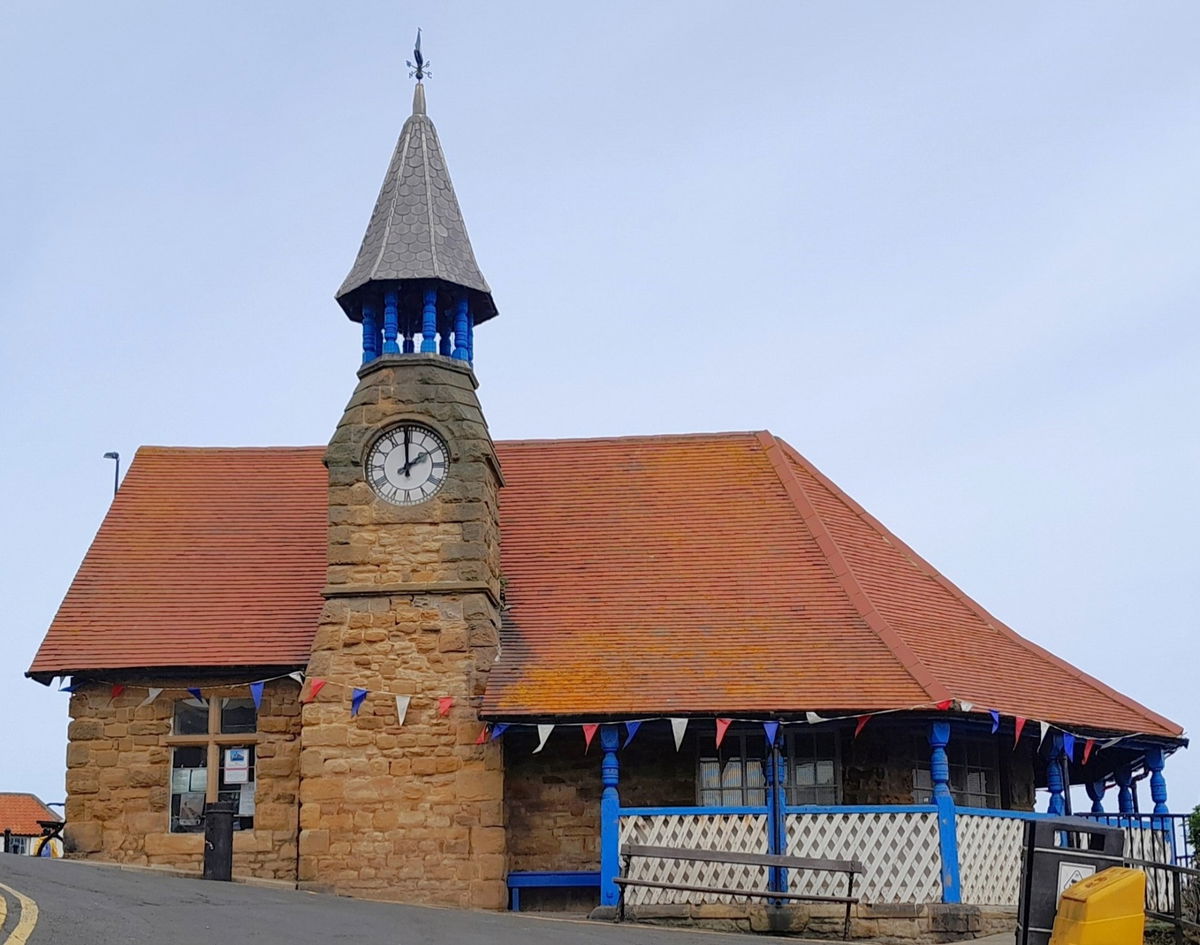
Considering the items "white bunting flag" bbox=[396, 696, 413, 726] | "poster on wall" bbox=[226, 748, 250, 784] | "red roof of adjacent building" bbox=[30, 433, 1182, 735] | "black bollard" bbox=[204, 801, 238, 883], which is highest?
"red roof of adjacent building" bbox=[30, 433, 1182, 735]

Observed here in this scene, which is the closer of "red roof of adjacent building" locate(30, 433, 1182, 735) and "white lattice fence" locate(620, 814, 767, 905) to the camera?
"white lattice fence" locate(620, 814, 767, 905)

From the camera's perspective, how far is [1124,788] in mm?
21438

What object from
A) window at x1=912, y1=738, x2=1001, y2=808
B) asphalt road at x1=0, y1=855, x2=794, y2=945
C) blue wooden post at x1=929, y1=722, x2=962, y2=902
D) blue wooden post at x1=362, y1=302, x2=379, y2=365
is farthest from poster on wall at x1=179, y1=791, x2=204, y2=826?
blue wooden post at x1=929, y1=722, x2=962, y2=902

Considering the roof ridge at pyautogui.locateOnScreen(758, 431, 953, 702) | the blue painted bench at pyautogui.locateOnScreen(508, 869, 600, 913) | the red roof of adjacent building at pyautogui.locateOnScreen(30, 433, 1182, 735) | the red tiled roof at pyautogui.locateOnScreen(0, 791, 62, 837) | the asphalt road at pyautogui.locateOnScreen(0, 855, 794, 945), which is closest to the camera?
the asphalt road at pyautogui.locateOnScreen(0, 855, 794, 945)

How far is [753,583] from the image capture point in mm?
20656

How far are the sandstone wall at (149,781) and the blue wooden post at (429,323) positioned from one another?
462cm

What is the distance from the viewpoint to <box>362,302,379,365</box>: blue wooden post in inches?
824

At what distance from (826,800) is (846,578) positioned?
9.29 feet

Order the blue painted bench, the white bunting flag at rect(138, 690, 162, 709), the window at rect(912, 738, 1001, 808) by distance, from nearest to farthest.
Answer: the blue painted bench, the window at rect(912, 738, 1001, 808), the white bunting flag at rect(138, 690, 162, 709)

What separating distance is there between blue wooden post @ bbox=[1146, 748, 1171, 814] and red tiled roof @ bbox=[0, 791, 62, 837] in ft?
133

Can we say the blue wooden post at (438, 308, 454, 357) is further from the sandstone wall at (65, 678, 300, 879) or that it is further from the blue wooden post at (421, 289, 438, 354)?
the sandstone wall at (65, 678, 300, 879)

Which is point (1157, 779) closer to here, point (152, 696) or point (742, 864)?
point (742, 864)

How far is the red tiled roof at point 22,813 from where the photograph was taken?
53219mm

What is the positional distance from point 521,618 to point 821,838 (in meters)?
4.86
